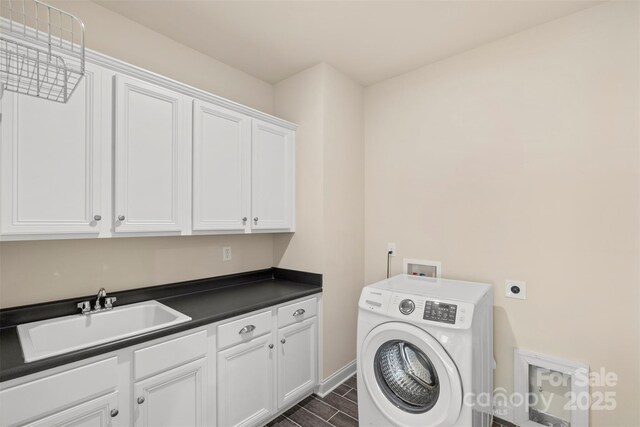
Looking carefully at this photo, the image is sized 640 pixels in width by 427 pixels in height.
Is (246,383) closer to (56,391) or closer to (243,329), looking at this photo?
(243,329)

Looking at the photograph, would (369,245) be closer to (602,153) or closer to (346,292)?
(346,292)

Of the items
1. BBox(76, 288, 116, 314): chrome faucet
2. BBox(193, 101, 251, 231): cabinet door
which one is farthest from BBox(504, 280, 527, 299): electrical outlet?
BBox(76, 288, 116, 314): chrome faucet

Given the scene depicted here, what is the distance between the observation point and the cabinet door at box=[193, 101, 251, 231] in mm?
1984

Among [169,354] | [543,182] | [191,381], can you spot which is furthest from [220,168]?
[543,182]

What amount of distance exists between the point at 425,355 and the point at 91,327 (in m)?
1.82

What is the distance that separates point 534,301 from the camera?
2.04 m

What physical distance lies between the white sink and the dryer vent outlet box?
1739 mm

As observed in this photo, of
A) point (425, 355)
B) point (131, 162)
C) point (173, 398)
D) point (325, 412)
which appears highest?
point (131, 162)

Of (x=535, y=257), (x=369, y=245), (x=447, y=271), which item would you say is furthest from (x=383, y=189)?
(x=535, y=257)

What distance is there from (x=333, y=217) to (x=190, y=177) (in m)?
1.13

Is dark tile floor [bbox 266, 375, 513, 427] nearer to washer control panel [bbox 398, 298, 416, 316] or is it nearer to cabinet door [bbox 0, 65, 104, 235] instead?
washer control panel [bbox 398, 298, 416, 316]

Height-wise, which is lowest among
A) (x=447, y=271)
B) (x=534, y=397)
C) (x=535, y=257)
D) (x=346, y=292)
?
(x=534, y=397)

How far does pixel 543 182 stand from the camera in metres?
2.01

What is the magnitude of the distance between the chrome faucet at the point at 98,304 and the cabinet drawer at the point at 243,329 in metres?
0.65
